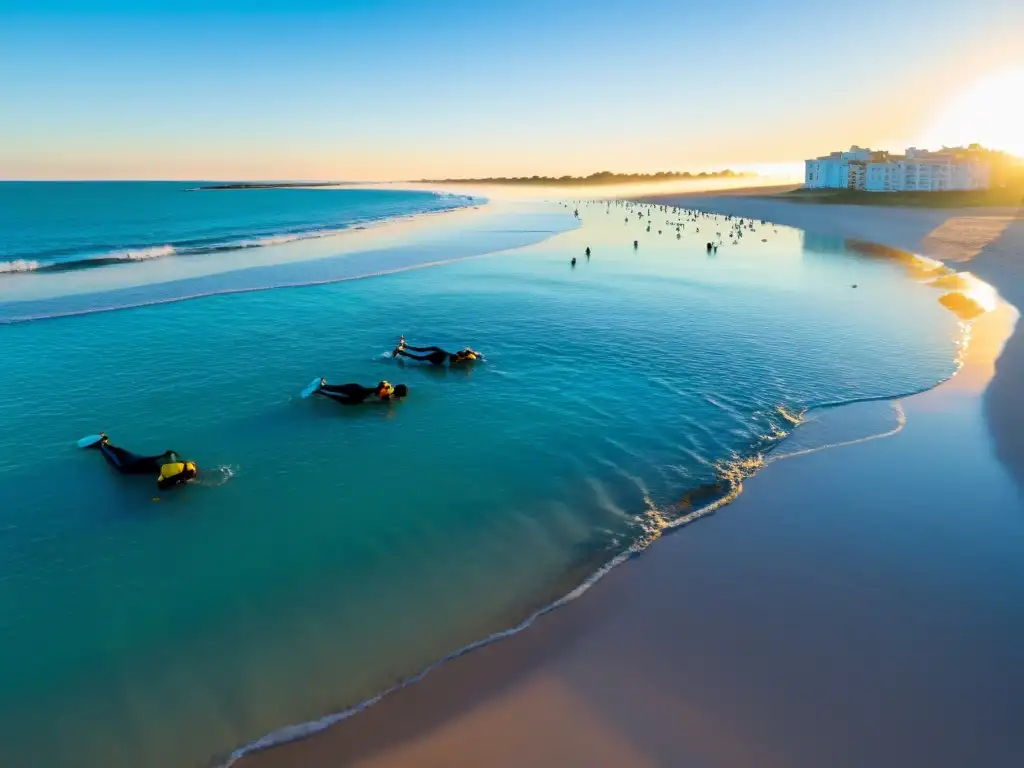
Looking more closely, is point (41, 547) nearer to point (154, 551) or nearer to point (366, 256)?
point (154, 551)

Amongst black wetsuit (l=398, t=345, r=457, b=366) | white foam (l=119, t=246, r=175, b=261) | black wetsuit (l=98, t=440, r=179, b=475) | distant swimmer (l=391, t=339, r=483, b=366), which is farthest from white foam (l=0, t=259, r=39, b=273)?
black wetsuit (l=98, t=440, r=179, b=475)

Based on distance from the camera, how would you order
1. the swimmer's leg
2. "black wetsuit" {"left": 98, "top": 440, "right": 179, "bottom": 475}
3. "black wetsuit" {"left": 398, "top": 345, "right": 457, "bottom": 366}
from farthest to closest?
the swimmer's leg < "black wetsuit" {"left": 398, "top": 345, "right": 457, "bottom": 366} < "black wetsuit" {"left": 98, "top": 440, "right": 179, "bottom": 475}

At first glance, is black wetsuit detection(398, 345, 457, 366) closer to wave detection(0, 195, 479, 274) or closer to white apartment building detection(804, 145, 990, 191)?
wave detection(0, 195, 479, 274)

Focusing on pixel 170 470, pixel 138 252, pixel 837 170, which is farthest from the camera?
pixel 837 170

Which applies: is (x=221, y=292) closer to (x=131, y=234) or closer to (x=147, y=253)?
(x=147, y=253)

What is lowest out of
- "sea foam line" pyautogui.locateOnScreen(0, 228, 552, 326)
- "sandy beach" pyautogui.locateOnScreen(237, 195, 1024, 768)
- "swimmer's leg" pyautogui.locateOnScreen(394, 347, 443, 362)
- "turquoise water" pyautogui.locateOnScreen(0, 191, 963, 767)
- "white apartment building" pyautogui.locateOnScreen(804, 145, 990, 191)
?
"sandy beach" pyautogui.locateOnScreen(237, 195, 1024, 768)

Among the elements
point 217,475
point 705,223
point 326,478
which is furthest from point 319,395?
point 705,223
